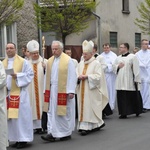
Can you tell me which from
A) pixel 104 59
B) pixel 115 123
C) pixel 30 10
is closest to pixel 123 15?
pixel 30 10

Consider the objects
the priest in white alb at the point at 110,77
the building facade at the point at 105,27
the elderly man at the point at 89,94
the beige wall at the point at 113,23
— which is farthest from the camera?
the beige wall at the point at 113,23

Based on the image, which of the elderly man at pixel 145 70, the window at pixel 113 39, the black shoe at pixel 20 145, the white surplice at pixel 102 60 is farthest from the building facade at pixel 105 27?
the black shoe at pixel 20 145

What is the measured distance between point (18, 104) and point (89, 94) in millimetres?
1931

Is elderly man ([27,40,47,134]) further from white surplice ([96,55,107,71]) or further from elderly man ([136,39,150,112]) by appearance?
elderly man ([136,39,150,112])

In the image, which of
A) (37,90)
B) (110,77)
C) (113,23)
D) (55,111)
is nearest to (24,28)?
(110,77)

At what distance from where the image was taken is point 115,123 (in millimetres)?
10844

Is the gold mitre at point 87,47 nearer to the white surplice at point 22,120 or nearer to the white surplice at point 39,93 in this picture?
the white surplice at point 39,93

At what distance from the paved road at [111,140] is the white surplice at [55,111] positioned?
228 millimetres

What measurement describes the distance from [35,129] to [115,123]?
2082 mm

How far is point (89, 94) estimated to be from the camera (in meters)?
9.66

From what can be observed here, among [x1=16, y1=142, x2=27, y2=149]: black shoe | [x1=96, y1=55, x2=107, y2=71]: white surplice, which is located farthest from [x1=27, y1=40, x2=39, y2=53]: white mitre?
[x1=96, y1=55, x2=107, y2=71]: white surplice

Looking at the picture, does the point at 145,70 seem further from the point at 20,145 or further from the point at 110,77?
the point at 20,145

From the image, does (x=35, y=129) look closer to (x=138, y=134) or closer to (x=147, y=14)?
(x=138, y=134)

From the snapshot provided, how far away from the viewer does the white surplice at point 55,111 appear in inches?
345
